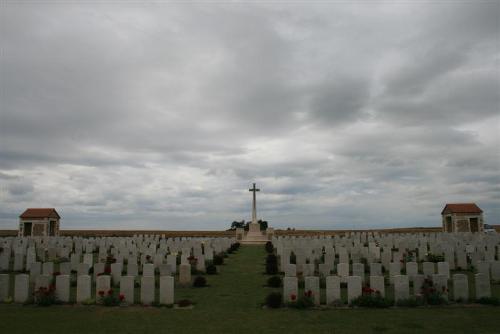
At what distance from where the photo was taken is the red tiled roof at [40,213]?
1550 inches

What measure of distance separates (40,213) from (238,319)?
3525cm

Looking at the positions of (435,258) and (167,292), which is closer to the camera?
(167,292)

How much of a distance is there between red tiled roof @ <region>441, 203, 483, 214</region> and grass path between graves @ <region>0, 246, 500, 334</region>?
1193 inches

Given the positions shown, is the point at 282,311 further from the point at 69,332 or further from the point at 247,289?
the point at 69,332

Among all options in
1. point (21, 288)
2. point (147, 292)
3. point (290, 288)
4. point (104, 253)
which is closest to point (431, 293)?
point (290, 288)

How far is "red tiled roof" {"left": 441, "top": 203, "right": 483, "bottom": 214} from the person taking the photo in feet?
125

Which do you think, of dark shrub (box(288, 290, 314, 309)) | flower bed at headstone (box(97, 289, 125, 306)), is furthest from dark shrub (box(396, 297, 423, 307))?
flower bed at headstone (box(97, 289, 125, 306))

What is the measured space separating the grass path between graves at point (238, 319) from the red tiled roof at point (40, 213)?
30700 mm

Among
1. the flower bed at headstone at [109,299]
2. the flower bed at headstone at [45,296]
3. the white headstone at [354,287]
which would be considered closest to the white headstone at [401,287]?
the white headstone at [354,287]

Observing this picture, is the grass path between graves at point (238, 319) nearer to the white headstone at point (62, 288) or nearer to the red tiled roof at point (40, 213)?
the white headstone at point (62, 288)

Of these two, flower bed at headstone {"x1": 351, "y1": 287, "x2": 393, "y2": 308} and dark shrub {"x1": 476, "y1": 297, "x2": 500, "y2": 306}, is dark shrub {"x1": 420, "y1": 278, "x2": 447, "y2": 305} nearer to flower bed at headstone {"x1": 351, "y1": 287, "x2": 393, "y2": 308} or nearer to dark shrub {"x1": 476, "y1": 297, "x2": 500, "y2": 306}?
dark shrub {"x1": 476, "y1": 297, "x2": 500, "y2": 306}

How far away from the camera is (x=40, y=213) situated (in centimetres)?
3978

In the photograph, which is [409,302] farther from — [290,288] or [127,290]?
[127,290]

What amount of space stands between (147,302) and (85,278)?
1790 mm
